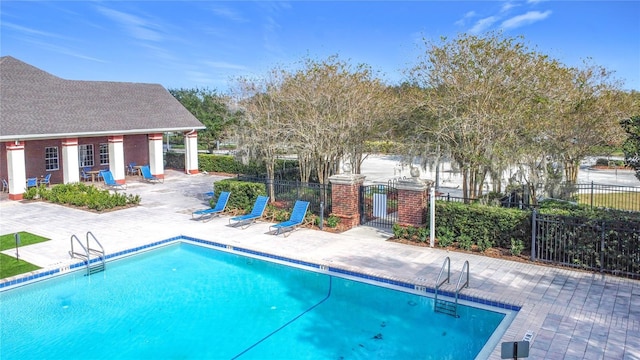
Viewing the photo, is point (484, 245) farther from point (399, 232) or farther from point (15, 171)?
point (15, 171)

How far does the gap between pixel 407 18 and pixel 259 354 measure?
1980cm

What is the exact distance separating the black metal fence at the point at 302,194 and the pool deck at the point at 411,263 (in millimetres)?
1527

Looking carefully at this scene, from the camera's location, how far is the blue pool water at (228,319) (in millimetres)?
7938

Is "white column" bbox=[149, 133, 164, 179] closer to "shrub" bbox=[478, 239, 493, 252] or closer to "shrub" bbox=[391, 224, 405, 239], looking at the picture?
"shrub" bbox=[391, 224, 405, 239]

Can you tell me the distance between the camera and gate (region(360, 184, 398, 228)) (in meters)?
14.8

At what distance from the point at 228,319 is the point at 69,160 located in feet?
56.9

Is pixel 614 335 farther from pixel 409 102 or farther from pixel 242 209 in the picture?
pixel 242 209

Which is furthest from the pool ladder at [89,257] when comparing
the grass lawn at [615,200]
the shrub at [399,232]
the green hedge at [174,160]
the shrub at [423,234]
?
the green hedge at [174,160]

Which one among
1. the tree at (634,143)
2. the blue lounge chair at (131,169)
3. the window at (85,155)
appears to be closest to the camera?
the tree at (634,143)

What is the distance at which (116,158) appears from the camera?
24.6 metres

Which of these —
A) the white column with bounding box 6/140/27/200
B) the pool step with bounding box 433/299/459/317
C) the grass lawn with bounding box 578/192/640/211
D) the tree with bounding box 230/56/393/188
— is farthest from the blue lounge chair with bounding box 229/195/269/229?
the grass lawn with bounding box 578/192/640/211

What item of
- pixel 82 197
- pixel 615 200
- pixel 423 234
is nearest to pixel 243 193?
pixel 423 234

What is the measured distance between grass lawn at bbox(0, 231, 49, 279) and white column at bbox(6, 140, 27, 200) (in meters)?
7.07

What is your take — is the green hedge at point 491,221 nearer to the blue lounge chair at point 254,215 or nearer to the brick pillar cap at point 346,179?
the brick pillar cap at point 346,179
